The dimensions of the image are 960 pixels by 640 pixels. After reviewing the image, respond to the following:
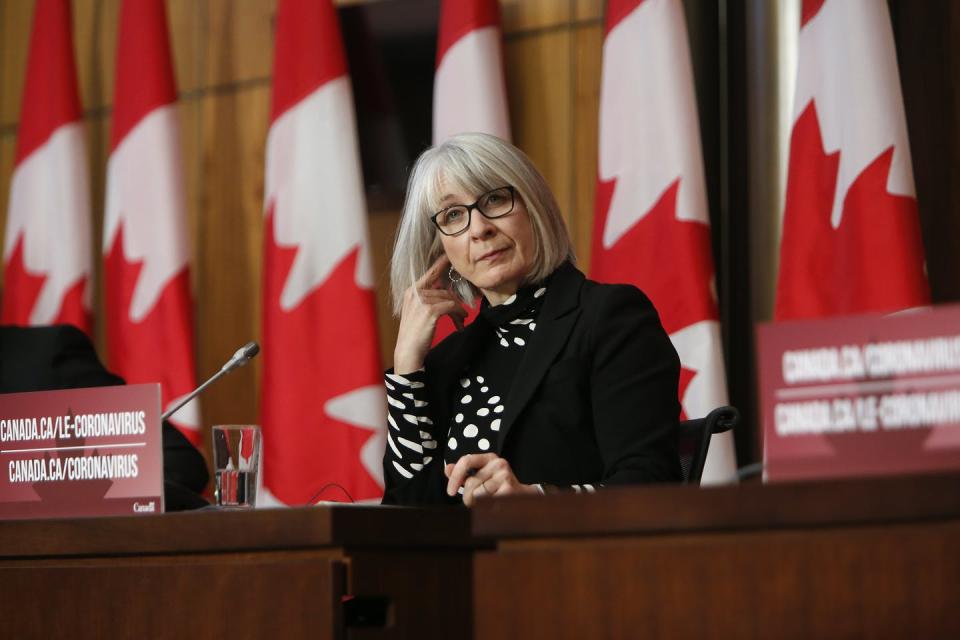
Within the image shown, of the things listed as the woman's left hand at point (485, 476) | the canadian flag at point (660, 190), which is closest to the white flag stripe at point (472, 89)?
the canadian flag at point (660, 190)

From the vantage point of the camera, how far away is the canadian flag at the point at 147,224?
3854mm

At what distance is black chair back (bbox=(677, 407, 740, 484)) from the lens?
6.75ft

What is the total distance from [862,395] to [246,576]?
2.42ft

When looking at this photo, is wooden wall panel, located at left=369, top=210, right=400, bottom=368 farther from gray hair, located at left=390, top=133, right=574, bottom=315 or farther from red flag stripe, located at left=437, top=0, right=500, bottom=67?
gray hair, located at left=390, top=133, right=574, bottom=315

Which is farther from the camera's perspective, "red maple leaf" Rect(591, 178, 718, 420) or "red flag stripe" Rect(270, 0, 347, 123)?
"red flag stripe" Rect(270, 0, 347, 123)

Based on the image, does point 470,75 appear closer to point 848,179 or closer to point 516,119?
point 516,119

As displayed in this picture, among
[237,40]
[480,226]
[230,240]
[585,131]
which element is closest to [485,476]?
[480,226]

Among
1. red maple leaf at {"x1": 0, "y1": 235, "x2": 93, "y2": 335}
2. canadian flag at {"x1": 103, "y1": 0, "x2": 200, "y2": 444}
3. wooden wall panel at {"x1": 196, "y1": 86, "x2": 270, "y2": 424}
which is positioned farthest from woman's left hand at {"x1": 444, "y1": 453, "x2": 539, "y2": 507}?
red maple leaf at {"x1": 0, "y1": 235, "x2": 93, "y2": 335}

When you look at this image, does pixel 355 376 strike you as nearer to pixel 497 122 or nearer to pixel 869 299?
pixel 497 122

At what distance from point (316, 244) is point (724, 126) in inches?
48.8

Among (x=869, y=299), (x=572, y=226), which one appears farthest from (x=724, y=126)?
(x=869, y=299)

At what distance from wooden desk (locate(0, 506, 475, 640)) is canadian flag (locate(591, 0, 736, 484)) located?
1636 mm

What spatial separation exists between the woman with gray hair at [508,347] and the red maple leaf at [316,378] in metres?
1.14

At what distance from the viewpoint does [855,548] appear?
1.10m
